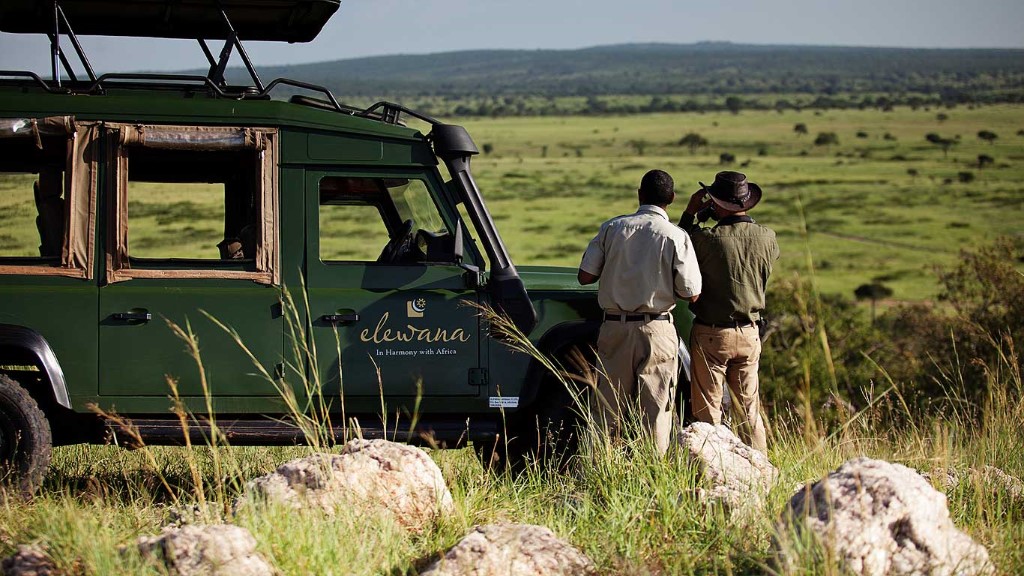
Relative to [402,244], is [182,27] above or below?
above

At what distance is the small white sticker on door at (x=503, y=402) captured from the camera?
6297mm

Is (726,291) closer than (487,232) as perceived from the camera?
No

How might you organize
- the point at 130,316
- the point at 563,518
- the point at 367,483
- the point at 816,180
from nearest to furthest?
the point at 367,483
the point at 563,518
the point at 130,316
the point at 816,180

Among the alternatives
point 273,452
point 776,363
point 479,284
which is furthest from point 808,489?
point 776,363

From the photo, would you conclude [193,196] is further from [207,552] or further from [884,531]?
[884,531]

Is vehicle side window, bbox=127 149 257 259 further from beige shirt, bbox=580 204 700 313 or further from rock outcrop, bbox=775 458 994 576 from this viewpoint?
rock outcrop, bbox=775 458 994 576

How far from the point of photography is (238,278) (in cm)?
604

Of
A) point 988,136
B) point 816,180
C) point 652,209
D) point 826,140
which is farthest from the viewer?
point 826,140

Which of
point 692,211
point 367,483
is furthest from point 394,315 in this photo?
point 692,211

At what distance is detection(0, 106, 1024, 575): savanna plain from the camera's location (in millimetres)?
4293

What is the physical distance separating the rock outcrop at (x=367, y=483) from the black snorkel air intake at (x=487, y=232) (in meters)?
1.48

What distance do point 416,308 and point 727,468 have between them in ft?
6.27

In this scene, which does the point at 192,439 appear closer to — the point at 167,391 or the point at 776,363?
the point at 167,391

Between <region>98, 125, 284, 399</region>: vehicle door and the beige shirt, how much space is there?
1.67 metres
